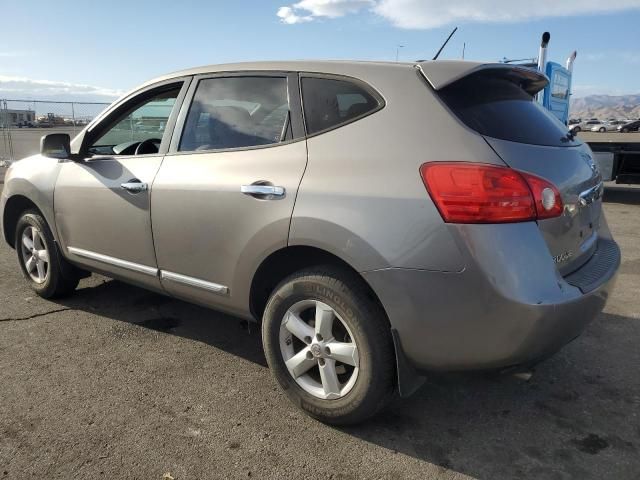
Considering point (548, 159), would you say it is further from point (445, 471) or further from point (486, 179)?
point (445, 471)

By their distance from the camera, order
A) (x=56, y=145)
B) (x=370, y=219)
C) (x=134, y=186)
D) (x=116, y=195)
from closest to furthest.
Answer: (x=370, y=219)
(x=134, y=186)
(x=116, y=195)
(x=56, y=145)

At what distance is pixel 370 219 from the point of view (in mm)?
2357

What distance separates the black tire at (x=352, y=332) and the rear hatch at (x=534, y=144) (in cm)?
83

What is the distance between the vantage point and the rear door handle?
3.36m

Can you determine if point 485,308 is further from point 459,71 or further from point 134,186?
point 134,186

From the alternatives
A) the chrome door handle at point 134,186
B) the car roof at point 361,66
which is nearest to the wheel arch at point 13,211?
the chrome door handle at point 134,186

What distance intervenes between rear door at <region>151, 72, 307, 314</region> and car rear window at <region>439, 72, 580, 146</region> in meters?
0.79

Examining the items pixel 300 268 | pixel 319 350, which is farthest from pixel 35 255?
pixel 319 350

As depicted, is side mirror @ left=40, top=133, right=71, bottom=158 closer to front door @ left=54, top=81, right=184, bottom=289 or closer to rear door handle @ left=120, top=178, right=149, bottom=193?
front door @ left=54, top=81, right=184, bottom=289

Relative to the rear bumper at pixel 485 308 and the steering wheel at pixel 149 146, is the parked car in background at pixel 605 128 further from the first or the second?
the rear bumper at pixel 485 308

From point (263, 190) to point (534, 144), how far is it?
1.32 meters

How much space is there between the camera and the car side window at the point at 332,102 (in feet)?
8.54

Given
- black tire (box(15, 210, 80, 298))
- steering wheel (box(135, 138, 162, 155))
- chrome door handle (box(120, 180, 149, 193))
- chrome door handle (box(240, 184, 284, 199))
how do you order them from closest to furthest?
chrome door handle (box(240, 184, 284, 199)) < chrome door handle (box(120, 180, 149, 193)) < steering wheel (box(135, 138, 162, 155)) < black tire (box(15, 210, 80, 298))

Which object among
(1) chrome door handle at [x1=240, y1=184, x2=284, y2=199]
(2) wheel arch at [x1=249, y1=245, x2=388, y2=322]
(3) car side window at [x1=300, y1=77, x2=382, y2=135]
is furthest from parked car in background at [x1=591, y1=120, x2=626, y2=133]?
(1) chrome door handle at [x1=240, y1=184, x2=284, y2=199]
